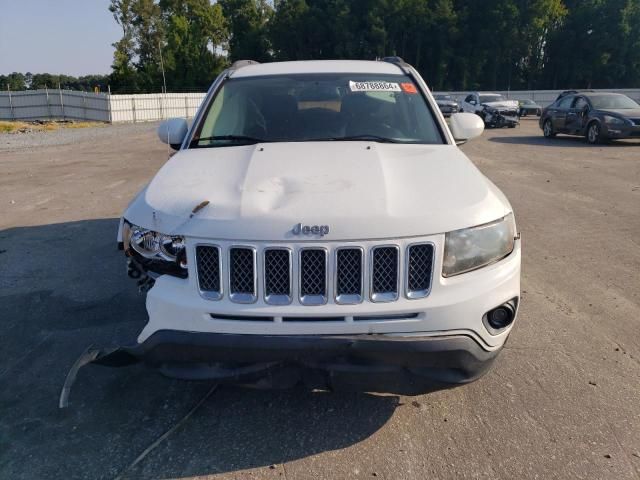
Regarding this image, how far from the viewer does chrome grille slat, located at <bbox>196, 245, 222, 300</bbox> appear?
249cm

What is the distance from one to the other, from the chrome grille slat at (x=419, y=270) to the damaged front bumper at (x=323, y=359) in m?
0.20

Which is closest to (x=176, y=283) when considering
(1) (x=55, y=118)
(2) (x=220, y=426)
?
(2) (x=220, y=426)

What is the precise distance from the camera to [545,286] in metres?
4.88

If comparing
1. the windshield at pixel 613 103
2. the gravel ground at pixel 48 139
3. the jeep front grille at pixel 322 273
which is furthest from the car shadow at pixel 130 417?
the windshield at pixel 613 103

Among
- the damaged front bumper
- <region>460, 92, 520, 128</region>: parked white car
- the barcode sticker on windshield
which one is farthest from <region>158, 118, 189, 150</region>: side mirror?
<region>460, 92, 520, 128</region>: parked white car

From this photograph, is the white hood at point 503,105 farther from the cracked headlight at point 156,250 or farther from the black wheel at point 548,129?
the cracked headlight at point 156,250

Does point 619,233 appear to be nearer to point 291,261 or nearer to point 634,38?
point 291,261

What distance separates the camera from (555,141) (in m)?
18.0

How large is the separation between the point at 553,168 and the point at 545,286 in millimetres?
7990

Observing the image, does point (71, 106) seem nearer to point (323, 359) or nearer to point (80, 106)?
point (80, 106)

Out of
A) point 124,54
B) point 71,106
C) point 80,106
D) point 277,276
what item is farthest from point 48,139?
point 124,54

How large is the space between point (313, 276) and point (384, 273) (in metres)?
0.31

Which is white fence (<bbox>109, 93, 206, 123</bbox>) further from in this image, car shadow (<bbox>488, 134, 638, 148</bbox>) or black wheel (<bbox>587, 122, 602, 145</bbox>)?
black wheel (<bbox>587, 122, 602, 145</bbox>)

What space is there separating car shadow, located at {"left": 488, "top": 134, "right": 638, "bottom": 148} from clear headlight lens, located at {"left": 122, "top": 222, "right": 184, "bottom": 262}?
16.2 m
